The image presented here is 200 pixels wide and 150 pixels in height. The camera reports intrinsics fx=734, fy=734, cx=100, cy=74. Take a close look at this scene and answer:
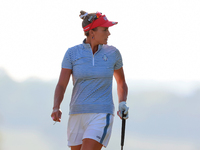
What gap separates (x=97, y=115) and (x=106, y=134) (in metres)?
0.23

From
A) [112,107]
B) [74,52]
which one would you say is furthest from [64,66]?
[112,107]

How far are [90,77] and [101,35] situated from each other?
0.49 m

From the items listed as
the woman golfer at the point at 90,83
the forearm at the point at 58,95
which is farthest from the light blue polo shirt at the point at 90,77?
the forearm at the point at 58,95

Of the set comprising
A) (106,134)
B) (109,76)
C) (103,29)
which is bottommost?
(106,134)

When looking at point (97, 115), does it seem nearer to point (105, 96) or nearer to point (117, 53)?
point (105, 96)

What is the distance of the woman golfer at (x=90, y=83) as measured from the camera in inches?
312

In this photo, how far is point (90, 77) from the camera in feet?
26.2

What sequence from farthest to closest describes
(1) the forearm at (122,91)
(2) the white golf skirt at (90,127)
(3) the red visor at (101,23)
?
(1) the forearm at (122,91) → (3) the red visor at (101,23) → (2) the white golf skirt at (90,127)

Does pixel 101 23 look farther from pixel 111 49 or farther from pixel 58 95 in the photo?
pixel 58 95

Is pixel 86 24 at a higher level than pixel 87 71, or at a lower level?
higher

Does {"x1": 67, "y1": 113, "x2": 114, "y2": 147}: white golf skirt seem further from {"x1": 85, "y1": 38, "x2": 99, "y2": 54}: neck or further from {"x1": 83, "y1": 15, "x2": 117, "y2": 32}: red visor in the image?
{"x1": 83, "y1": 15, "x2": 117, "y2": 32}: red visor

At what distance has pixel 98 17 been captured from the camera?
26.6 ft

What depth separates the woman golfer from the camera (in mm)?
7930

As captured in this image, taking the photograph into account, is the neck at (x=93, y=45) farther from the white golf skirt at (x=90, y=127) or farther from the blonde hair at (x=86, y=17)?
the white golf skirt at (x=90, y=127)
